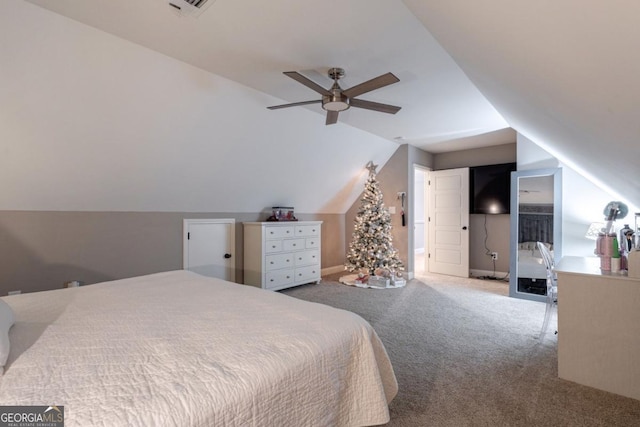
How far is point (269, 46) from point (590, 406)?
3433 millimetres

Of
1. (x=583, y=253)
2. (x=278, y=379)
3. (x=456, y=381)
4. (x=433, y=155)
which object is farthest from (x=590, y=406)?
(x=433, y=155)

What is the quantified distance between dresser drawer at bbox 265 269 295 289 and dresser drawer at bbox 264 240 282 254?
340 millimetres

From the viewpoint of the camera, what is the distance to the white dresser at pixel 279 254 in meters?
4.35

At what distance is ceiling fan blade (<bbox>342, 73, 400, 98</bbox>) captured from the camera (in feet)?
6.91

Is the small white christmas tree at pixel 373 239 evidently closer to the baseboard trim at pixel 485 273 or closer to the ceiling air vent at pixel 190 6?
the baseboard trim at pixel 485 273

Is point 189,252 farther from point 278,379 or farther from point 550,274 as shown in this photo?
point 550,274

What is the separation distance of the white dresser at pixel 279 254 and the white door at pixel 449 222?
2.66m

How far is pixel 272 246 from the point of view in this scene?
4.43 metres

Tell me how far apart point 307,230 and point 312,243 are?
10.5 inches

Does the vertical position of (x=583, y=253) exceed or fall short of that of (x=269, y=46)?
it falls short

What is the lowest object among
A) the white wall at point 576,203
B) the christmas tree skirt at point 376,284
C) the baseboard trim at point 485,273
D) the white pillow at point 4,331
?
the christmas tree skirt at point 376,284

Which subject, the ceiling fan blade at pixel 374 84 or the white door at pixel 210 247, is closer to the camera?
the ceiling fan blade at pixel 374 84

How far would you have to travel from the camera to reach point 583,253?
3910 millimetres

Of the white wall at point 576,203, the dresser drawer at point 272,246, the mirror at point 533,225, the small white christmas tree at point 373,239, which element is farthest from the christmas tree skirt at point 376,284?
the white wall at point 576,203
